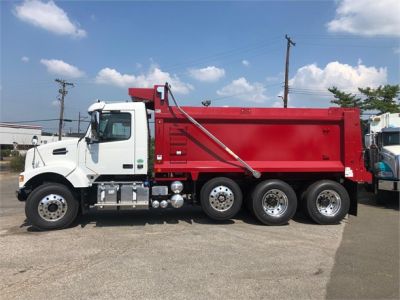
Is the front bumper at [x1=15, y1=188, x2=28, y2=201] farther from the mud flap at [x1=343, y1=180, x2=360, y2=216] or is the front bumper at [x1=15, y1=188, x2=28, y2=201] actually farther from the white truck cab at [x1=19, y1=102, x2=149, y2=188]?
the mud flap at [x1=343, y1=180, x2=360, y2=216]

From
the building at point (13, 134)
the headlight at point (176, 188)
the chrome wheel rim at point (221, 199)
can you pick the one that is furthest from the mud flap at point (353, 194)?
the building at point (13, 134)

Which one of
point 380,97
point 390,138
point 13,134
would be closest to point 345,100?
point 380,97

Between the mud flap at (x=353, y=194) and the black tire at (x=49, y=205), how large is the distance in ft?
21.0

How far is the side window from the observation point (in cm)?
937

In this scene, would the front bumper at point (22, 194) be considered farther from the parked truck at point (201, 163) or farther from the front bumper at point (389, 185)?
the front bumper at point (389, 185)

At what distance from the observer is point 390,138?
13164 millimetres

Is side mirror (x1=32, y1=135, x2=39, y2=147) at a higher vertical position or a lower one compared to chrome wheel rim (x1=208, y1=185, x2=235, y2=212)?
higher

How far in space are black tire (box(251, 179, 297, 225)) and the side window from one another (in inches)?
127

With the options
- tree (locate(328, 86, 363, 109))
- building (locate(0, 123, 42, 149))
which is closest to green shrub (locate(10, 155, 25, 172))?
tree (locate(328, 86, 363, 109))

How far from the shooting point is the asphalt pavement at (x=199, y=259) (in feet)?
17.4

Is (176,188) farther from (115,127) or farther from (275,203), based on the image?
(275,203)

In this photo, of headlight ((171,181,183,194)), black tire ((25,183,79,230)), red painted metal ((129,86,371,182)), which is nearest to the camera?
black tire ((25,183,79,230))

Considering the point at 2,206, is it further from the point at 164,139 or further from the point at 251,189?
the point at 251,189

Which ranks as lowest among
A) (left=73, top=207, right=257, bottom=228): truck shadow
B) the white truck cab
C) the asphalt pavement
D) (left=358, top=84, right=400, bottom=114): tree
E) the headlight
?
→ the asphalt pavement
